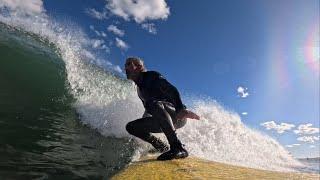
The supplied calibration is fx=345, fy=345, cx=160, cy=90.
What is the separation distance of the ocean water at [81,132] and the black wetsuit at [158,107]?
2.39 feet

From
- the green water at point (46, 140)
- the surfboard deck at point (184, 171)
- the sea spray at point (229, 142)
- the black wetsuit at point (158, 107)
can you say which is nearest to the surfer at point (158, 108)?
the black wetsuit at point (158, 107)

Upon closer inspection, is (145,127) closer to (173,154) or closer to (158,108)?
(158,108)

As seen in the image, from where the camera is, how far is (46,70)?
18.6 m

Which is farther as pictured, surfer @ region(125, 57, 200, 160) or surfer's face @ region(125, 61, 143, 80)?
surfer's face @ region(125, 61, 143, 80)

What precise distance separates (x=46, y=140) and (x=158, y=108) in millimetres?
2473

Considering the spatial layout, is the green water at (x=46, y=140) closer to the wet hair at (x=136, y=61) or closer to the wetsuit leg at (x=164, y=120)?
the wetsuit leg at (x=164, y=120)

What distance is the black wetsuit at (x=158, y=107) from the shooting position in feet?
21.0

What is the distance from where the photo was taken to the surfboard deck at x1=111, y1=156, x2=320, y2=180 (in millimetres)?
5502

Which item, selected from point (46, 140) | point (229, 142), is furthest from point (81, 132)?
point (229, 142)

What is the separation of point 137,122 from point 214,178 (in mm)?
2123

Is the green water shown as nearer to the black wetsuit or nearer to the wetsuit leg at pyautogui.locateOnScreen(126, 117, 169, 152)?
the wetsuit leg at pyautogui.locateOnScreen(126, 117, 169, 152)

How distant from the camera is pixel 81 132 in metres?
8.91

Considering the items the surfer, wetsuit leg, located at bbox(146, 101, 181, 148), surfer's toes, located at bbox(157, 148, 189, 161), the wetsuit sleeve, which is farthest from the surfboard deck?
the wetsuit sleeve

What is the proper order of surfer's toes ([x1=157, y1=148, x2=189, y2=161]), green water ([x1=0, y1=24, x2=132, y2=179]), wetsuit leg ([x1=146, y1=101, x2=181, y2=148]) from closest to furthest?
green water ([x1=0, y1=24, x2=132, y2=179]) → wetsuit leg ([x1=146, y1=101, x2=181, y2=148]) → surfer's toes ([x1=157, y1=148, x2=189, y2=161])
